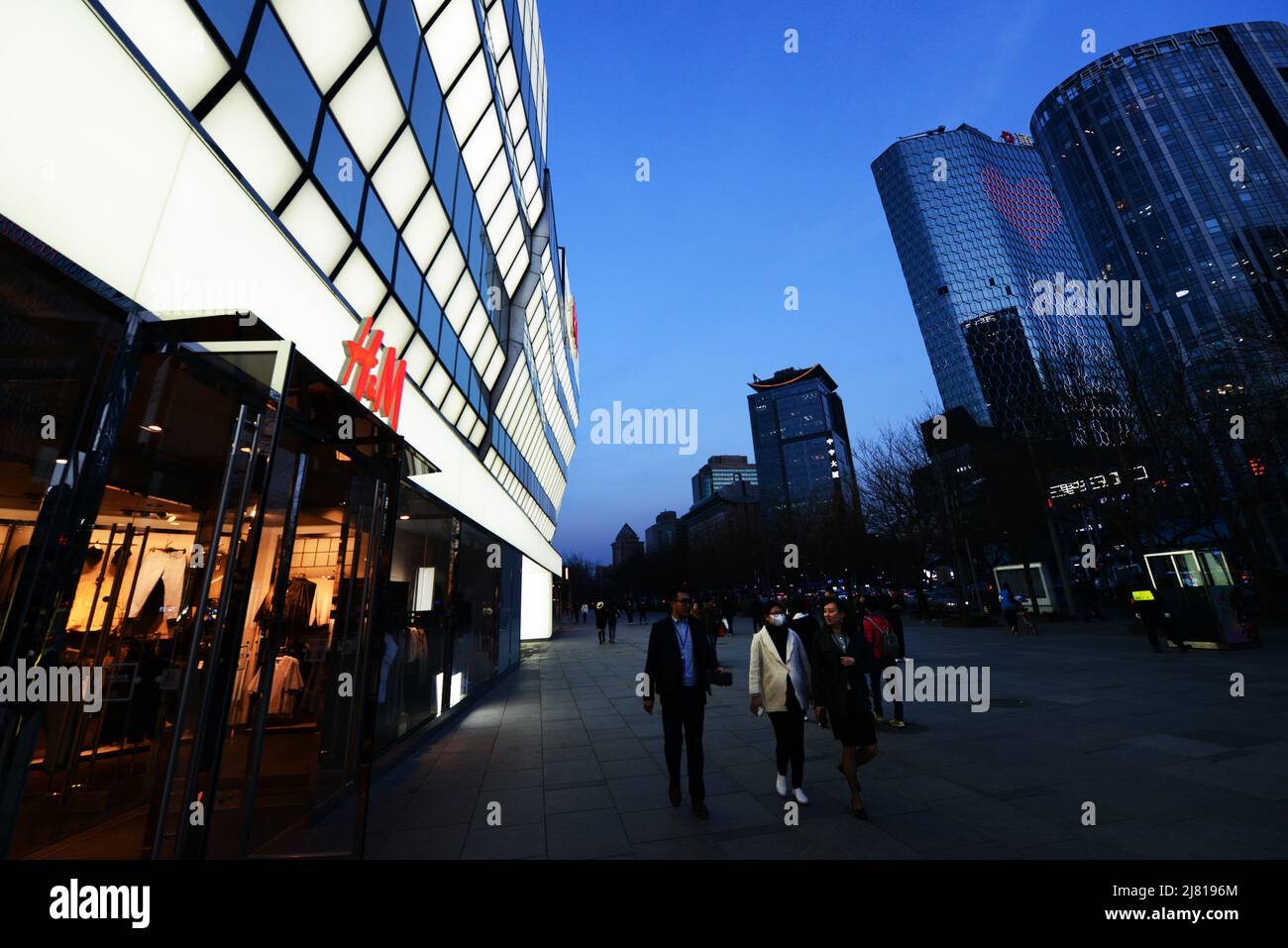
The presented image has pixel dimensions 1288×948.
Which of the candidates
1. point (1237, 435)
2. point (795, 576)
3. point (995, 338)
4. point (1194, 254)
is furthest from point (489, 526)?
point (1194, 254)

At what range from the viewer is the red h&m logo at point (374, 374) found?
776 cm

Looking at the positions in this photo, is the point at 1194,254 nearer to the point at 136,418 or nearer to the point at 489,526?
the point at 489,526

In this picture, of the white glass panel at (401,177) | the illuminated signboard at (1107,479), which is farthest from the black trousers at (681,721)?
the illuminated signboard at (1107,479)

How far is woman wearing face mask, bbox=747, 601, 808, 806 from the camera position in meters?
4.95

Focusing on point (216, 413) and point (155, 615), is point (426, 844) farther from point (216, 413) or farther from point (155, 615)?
point (216, 413)

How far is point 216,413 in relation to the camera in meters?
3.63

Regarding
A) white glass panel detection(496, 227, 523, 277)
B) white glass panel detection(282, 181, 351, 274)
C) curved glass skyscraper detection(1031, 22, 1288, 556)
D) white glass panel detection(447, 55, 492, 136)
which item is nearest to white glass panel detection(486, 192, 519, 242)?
white glass panel detection(496, 227, 523, 277)

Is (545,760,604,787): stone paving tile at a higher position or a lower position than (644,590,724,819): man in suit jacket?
lower

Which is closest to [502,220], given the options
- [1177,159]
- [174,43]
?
[174,43]

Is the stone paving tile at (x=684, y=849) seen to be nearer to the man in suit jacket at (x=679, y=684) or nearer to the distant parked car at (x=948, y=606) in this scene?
the man in suit jacket at (x=679, y=684)

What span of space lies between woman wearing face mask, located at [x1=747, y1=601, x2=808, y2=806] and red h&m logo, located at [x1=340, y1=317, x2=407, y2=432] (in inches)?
254

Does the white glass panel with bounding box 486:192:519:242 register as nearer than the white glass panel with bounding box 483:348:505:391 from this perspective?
Yes

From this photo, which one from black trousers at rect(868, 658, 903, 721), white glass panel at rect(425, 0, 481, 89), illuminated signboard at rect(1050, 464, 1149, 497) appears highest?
white glass panel at rect(425, 0, 481, 89)

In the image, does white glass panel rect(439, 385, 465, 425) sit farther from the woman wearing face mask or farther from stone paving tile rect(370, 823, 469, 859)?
the woman wearing face mask
